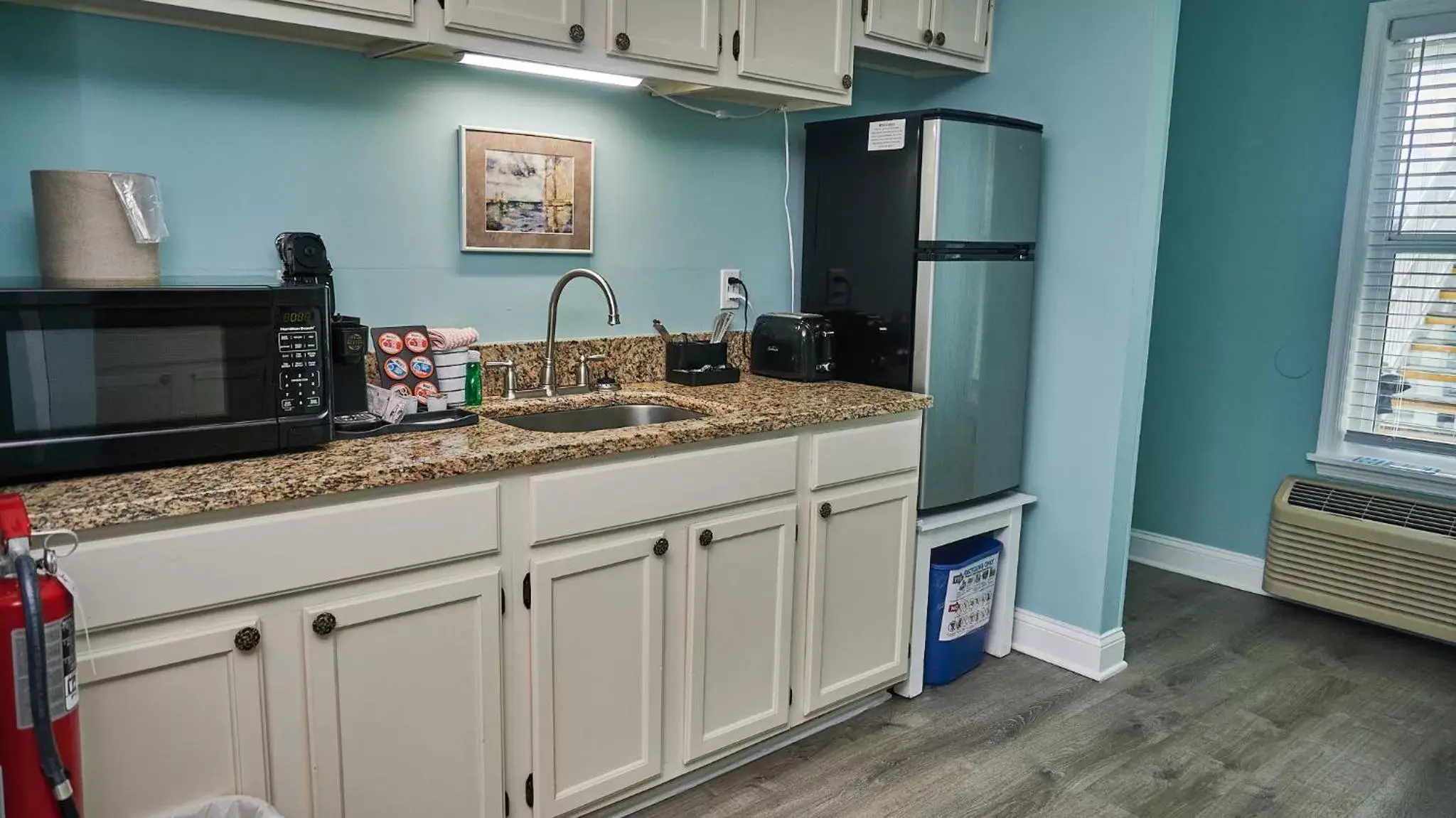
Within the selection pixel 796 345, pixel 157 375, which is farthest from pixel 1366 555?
pixel 157 375

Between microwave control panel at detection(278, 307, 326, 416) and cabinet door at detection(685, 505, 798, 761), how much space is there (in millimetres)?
839

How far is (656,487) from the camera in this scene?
6.86ft

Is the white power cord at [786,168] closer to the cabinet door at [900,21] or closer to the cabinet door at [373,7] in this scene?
the cabinet door at [900,21]

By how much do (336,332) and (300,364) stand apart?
19 centimetres

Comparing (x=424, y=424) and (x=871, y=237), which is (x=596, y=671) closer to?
(x=424, y=424)

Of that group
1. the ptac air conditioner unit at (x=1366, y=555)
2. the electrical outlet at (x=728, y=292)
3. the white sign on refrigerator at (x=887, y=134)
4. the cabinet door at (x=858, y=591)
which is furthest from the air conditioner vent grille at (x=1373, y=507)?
the electrical outlet at (x=728, y=292)

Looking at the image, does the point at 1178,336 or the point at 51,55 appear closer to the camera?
the point at 51,55

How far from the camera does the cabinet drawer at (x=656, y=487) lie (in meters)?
1.93

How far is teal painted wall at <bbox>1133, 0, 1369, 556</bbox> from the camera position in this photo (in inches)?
141

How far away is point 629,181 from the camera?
2.68m

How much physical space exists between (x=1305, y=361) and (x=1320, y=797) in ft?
5.99

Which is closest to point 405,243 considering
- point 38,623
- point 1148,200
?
point 38,623

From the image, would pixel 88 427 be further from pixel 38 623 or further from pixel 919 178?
pixel 919 178

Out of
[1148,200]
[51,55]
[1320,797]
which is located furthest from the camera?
[1148,200]
